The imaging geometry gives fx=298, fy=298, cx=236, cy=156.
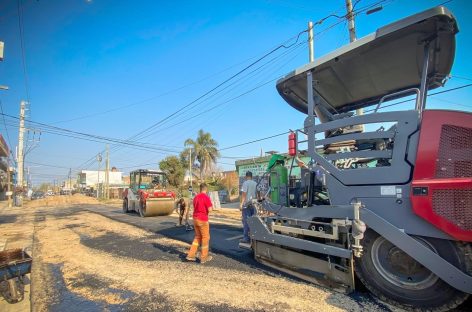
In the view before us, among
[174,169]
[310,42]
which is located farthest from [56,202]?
[310,42]

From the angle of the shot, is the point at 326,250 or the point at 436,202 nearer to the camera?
the point at 436,202

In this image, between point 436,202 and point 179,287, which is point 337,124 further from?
point 179,287

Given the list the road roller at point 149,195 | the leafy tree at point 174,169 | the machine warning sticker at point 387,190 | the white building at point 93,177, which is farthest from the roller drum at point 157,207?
the white building at point 93,177

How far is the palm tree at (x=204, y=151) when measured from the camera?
1441 inches

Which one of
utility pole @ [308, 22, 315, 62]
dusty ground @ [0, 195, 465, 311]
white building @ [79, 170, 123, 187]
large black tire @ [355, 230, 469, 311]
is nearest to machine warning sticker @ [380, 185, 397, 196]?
large black tire @ [355, 230, 469, 311]

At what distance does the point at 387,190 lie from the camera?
11.4 ft

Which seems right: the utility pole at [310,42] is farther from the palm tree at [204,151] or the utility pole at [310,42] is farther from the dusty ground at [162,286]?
the palm tree at [204,151]

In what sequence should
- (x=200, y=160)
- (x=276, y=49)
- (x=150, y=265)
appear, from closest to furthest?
(x=150, y=265) < (x=276, y=49) < (x=200, y=160)

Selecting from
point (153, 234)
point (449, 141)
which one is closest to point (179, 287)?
point (449, 141)

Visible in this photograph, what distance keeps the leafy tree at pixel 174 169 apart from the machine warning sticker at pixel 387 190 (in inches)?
1281

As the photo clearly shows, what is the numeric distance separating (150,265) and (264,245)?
230 centimetres

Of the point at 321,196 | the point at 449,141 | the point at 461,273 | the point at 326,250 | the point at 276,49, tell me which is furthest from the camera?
the point at 276,49

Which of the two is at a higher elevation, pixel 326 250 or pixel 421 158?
pixel 421 158

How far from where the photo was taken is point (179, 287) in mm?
4336
